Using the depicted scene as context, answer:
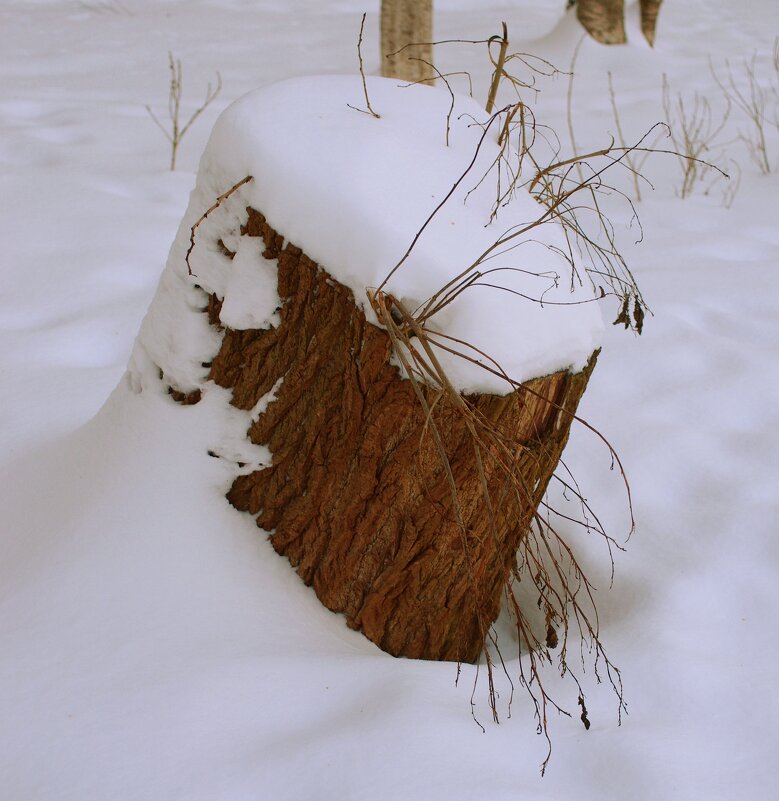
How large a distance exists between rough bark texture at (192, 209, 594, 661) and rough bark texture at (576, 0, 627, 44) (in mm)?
4801

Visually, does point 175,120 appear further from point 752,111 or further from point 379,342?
point 752,111

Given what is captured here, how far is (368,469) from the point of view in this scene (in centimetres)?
125

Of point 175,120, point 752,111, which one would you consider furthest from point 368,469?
point 752,111

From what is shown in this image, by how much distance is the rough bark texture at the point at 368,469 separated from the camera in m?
1.20

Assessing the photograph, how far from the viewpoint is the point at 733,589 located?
1.51m

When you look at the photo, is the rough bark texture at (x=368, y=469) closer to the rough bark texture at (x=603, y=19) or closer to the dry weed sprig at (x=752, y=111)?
the dry weed sprig at (x=752, y=111)

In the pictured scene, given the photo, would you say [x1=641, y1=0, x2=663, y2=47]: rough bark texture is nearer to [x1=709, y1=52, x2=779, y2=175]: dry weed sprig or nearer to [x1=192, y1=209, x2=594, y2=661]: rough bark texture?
[x1=709, y1=52, x2=779, y2=175]: dry weed sprig

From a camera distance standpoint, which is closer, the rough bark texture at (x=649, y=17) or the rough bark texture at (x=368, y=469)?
the rough bark texture at (x=368, y=469)

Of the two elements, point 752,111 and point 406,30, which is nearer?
point 406,30

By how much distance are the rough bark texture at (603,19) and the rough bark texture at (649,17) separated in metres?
0.22

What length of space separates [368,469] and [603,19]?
16.6 feet

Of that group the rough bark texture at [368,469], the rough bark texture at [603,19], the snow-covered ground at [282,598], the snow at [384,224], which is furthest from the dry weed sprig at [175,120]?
the rough bark texture at [603,19]

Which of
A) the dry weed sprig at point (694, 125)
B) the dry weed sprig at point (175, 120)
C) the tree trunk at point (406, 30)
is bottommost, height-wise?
the dry weed sprig at point (694, 125)

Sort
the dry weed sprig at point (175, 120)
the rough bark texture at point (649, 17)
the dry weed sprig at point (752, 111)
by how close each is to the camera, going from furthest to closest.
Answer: the rough bark texture at point (649, 17), the dry weed sprig at point (752, 111), the dry weed sprig at point (175, 120)
